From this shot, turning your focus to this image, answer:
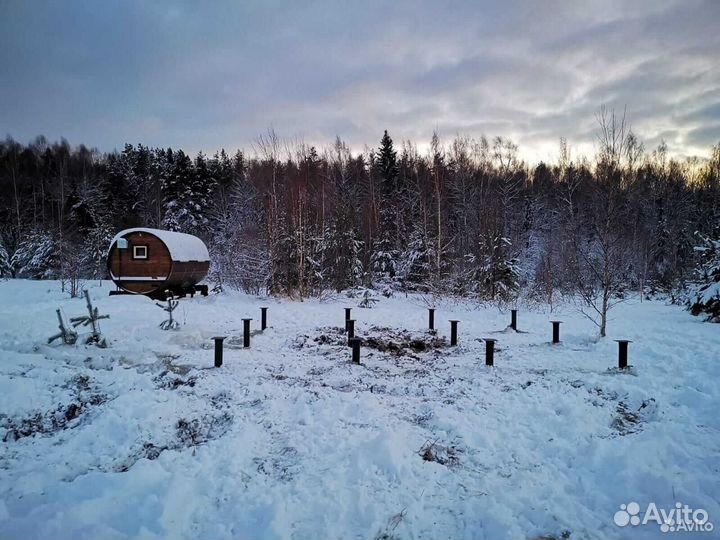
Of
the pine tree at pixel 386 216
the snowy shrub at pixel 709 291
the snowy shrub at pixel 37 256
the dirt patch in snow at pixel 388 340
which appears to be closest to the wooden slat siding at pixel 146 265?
the dirt patch in snow at pixel 388 340

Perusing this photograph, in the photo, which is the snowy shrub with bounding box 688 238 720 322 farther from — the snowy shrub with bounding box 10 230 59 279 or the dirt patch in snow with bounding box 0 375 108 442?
the snowy shrub with bounding box 10 230 59 279

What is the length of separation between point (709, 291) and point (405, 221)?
17418 millimetres

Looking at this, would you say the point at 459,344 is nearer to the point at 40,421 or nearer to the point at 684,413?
the point at 684,413

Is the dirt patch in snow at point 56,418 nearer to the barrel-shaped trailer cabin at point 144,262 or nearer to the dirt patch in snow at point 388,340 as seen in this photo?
the dirt patch in snow at point 388,340

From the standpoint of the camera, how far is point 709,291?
1198cm

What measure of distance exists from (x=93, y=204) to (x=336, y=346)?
33.8 m

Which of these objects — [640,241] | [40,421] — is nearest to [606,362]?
[40,421]

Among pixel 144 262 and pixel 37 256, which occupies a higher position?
pixel 37 256

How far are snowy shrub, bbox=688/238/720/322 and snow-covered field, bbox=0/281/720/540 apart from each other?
3688 mm

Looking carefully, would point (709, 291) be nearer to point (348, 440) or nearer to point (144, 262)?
point (348, 440)

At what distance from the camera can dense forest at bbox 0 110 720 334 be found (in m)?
18.3

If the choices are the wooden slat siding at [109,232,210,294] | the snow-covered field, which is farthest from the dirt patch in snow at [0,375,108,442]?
the wooden slat siding at [109,232,210,294]

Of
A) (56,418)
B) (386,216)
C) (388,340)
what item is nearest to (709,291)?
(388,340)

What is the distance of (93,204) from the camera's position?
3328cm
